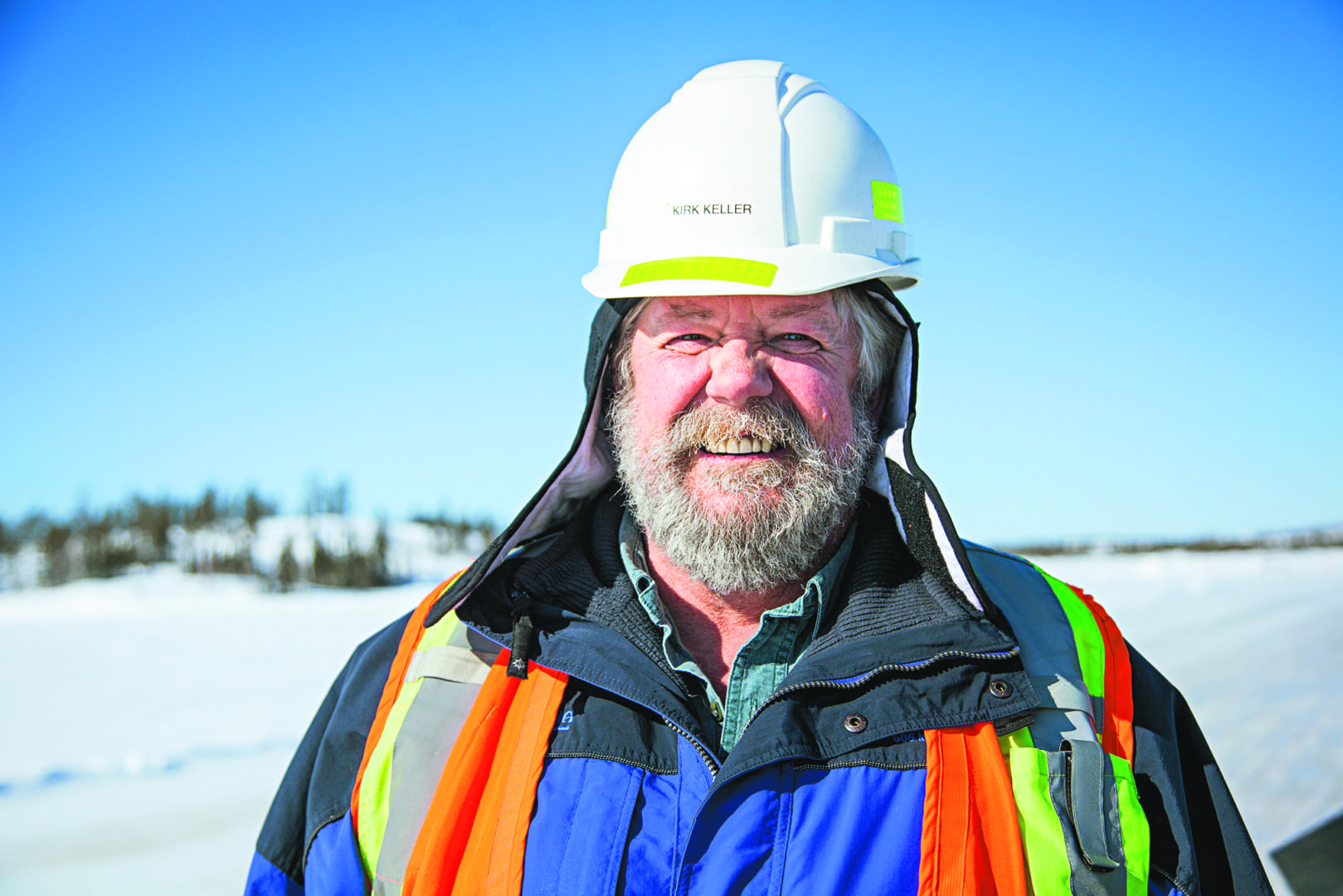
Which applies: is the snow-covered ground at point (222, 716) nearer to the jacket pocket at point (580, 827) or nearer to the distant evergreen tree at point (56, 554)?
the jacket pocket at point (580, 827)

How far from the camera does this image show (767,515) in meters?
2.38

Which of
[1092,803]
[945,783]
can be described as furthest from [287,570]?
[1092,803]

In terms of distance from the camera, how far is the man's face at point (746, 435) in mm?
2385

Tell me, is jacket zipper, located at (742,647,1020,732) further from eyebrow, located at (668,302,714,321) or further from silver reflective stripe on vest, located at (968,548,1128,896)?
eyebrow, located at (668,302,714,321)

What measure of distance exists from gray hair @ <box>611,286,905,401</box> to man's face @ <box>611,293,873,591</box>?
0.05 meters

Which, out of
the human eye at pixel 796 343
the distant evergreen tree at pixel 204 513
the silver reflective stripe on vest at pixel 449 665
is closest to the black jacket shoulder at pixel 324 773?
the silver reflective stripe on vest at pixel 449 665

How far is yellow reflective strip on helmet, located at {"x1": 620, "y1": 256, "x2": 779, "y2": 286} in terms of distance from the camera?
245 centimetres

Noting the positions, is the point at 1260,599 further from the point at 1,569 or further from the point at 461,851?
the point at 1,569

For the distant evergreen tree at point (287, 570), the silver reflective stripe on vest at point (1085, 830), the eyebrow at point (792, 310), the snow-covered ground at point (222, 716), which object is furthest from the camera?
the distant evergreen tree at point (287, 570)

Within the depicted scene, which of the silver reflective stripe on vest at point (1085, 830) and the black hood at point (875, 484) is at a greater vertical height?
the black hood at point (875, 484)

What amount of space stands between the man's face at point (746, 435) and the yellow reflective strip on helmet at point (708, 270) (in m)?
0.06

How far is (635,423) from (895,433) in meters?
0.75

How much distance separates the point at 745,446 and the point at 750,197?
724 millimetres

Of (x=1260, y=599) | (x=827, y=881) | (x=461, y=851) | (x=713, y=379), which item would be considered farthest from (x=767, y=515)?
(x=1260, y=599)
